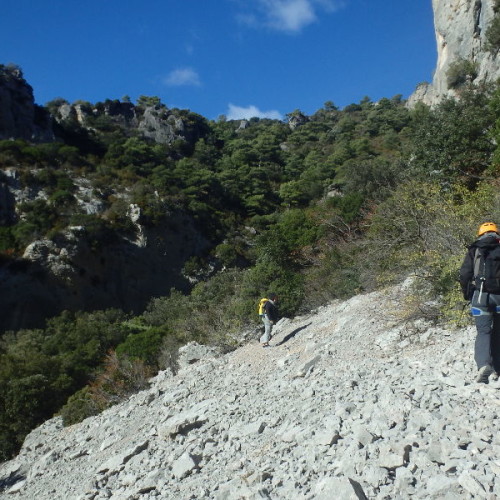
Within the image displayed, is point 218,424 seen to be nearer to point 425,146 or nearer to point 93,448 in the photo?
point 93,448

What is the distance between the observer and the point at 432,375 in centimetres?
450

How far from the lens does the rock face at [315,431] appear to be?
3.25m

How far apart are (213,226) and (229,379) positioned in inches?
1060

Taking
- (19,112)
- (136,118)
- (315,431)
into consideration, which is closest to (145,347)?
(315,431)

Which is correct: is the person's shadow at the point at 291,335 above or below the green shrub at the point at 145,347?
below

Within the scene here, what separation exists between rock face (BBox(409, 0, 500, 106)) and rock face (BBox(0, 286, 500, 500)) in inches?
790

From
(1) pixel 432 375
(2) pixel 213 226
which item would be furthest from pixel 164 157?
(1) pixel 432 375

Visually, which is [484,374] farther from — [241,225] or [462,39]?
[241,225]

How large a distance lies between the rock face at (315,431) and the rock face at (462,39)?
20070mm

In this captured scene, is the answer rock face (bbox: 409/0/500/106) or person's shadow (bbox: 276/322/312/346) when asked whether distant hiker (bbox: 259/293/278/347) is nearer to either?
person's shadow (bbox: 276/322/312/346)

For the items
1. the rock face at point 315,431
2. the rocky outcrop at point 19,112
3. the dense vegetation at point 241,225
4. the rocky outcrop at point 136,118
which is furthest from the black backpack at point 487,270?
the rocky outcrop at point 136,118

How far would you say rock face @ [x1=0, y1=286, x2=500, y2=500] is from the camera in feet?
10.7

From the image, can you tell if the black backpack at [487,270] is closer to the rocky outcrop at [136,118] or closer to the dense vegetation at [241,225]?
the dense vegetation at [241,225]

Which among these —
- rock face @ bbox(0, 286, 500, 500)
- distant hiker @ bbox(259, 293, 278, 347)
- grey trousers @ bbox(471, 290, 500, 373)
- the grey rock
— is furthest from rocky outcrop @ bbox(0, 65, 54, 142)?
grey trousers @ bbox(471, 290, 500, 373)
